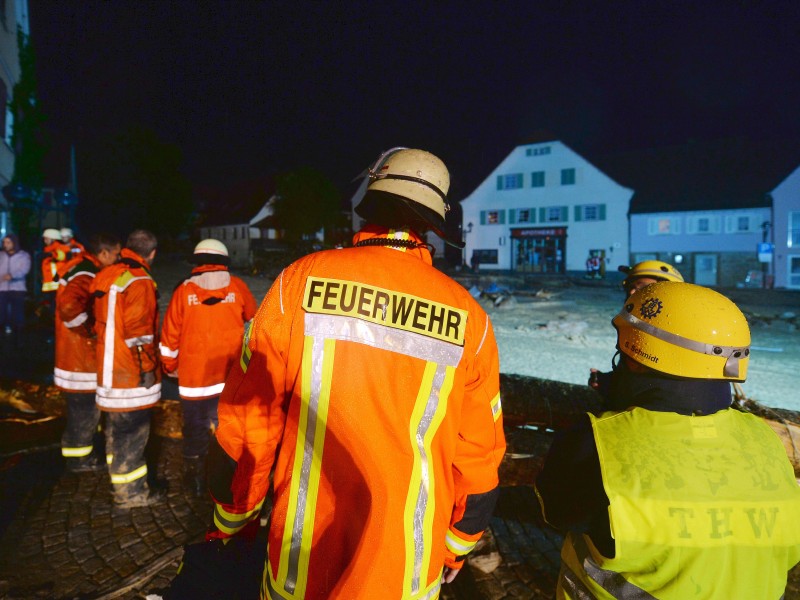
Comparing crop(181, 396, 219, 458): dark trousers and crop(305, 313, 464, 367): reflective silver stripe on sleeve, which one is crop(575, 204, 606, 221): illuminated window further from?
crop(305, 313, 464, 367): reflective silver stripe on sleeve

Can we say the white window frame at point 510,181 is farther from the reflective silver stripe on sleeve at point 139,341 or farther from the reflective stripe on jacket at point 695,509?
the reflective stripe on jacket at point 695,509

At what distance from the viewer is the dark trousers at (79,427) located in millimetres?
4324

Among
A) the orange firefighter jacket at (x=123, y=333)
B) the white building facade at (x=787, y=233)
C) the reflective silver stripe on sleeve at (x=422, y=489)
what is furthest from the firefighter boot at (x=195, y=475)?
the white building facade at (x=787, y=233)

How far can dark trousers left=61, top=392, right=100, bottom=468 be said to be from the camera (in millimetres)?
4324

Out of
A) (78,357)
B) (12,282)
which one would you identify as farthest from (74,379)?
(12,282)

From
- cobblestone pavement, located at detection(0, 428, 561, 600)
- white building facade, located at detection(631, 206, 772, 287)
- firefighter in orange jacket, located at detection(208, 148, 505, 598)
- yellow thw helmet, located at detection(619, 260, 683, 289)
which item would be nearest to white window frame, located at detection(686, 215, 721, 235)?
white building facade, located at detection(631, 206, 772, 287)

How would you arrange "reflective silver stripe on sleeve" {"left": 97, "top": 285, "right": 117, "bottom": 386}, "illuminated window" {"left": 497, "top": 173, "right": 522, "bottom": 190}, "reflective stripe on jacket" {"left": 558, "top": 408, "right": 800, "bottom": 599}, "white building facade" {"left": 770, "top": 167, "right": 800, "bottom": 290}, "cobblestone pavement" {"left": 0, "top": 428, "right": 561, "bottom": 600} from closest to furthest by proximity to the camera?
"reflective stripe on jacket" {"left": 558, "top": 408, "right": 800, "bottom": 599} < "cobblestone pavement" {"left": 0, "top": 428, "right": 561, "bottom": 600} < "reflective silver stripe on sleeve" {"left": 97, "top": 285, "right": 117, "bottom": 386} < "white building facade" {"left": 770, "top": 167, "right": 800, "bottom": 290} < "illuminated window" {"left": 497, "top": 173, "right": 522, "bottom": 190}

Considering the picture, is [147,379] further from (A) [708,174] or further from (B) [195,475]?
(A) [708,174]

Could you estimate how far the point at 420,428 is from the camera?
1.56 m

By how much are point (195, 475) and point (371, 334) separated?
→ 348cm

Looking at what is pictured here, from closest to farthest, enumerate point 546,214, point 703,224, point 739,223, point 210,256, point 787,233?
point 210,256 < point 787,233 < point 739,223 < point 703,224 < point 546,214

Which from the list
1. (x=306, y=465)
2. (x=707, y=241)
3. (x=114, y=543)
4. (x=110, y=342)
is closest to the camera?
(x=306, y=465)

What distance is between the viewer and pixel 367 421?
151 centimetres

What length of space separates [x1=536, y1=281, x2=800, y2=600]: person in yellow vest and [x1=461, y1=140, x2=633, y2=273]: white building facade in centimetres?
3680
